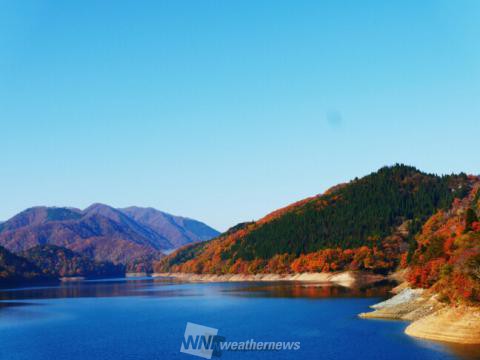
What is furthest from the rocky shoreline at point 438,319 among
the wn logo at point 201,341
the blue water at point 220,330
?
the wn logo at point 201,341

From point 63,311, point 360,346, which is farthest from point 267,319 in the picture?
point 63,311

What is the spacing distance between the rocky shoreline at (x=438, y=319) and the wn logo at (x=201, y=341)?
25.7m

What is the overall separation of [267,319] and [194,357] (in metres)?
33.6

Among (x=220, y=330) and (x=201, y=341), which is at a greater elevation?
(x=220, y=330)

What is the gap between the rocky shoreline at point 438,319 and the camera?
218 feet

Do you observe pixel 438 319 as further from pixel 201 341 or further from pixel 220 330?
pixel 220 330

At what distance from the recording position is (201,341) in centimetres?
7956

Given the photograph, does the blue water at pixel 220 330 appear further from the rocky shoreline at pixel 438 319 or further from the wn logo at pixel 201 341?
the rocky shoreline at pixel 438 319

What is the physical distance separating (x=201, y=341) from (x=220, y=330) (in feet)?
28.7

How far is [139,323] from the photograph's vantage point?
10219 centimetres

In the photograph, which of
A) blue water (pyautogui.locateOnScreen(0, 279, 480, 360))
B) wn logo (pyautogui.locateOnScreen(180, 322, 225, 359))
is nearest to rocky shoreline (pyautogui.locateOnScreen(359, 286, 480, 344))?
blue water (pyautogui.locateOnScreen(0, 279, 480, 360))

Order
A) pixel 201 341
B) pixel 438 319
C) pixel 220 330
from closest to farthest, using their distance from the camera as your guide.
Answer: pixel 438 319 → pixel 201 341 → pixel 220 330

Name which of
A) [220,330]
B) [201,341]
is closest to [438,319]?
[201,341]

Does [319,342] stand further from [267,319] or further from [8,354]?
[8,354]
